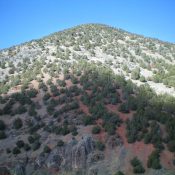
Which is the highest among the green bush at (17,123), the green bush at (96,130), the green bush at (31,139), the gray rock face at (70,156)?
the green bush at (17,123)

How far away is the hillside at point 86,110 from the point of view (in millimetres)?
43469

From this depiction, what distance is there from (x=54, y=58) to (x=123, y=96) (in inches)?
1046

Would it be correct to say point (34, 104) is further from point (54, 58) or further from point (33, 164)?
point (54, 58)

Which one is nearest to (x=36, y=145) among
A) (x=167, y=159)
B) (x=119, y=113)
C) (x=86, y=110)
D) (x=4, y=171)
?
(x=4, y=171)

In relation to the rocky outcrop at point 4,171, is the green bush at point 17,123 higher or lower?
higher

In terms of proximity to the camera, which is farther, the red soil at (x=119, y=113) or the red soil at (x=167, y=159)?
the red soil at (x=119, y=113)

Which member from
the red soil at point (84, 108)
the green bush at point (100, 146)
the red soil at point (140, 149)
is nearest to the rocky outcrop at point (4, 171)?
the green bush at point (100, 146)

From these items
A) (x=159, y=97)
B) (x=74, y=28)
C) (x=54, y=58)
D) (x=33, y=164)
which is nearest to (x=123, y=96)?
(x=159, y=97)

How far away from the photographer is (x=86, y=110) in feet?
178

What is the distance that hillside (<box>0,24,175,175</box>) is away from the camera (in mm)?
43469

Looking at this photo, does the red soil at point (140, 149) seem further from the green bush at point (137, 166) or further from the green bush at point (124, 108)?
the green bush at point (124, 108)

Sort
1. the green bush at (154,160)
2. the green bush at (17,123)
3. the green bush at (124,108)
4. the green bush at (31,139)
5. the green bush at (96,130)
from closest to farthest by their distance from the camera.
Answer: the green bush at (154,160) → the green bush at (96,130) → the green bush at (31,139) → the green bush at (124,108) → the green bush at (17,123)

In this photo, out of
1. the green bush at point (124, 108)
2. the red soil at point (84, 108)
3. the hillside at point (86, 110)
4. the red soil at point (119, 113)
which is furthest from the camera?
the red soil at point (84, 108)

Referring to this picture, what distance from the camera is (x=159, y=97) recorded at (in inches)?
2328
